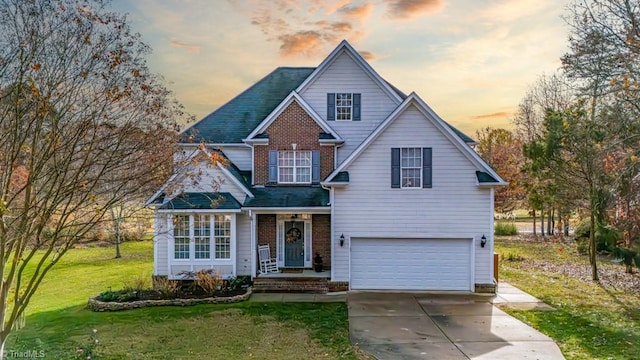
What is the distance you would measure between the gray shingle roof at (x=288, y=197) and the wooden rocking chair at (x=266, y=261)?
6.70 feet

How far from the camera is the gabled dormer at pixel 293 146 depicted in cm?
1831

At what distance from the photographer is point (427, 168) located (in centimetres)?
1623

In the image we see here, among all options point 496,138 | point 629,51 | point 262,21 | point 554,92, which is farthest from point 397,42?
point 496,138

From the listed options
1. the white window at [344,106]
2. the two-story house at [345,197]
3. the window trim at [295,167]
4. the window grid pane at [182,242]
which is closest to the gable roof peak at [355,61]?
the two-story house at [345,197]

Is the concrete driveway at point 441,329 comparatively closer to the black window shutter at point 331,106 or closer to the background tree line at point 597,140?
the background tree line at point 597,140

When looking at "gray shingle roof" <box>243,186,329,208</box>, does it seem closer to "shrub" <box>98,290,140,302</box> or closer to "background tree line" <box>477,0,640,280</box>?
"shrub" <box>98,290,140,302</box>

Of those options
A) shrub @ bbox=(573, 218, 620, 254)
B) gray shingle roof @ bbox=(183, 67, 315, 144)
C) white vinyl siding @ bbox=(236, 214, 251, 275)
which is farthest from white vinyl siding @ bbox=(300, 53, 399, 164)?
shrub @ bbox=(573, 218, 620, 254)

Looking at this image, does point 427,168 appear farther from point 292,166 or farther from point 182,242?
point 182,242

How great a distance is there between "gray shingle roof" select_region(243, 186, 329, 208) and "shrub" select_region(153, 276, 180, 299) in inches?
152

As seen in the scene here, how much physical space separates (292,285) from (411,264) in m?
4.54

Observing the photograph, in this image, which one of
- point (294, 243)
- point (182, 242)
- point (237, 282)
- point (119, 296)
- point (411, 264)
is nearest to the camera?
point (119, 296)

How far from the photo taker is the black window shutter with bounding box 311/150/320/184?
18500 mm

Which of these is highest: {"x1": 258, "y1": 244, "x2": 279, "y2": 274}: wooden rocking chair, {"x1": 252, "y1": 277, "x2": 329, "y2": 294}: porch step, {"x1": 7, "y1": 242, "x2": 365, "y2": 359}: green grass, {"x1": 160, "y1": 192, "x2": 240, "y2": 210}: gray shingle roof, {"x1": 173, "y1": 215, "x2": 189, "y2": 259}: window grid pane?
{"x1": 160, "y1": 192, "x2": 240, "y2": 210}: gray shingle roof

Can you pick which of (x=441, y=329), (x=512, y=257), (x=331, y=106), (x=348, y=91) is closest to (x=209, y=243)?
(x=331, y=106)
